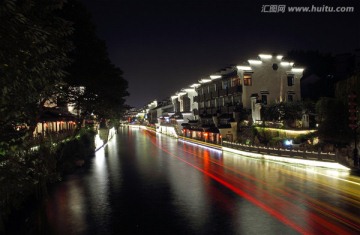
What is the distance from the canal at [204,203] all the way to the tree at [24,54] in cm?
704

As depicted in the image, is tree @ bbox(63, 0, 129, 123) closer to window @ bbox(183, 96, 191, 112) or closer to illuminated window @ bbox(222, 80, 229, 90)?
illuminated window @ bbox(222, 80, 229, 90)

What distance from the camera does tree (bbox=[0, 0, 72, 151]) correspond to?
706cm

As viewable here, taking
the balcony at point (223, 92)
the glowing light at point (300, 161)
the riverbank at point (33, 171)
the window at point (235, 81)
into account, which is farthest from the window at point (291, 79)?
the riverbank at point (33, 171)

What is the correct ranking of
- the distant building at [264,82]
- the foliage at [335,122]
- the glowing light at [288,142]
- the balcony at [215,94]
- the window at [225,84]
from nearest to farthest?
1. the foliage at [335,122]
2. the glowing light at [288,142]
3. the distant building at [264,82]
4. the window at [225,84]
5. the balcony at [215,94]

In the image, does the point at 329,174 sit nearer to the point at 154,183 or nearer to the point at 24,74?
the point at 154,183

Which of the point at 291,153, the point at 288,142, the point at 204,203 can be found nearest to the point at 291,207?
the point at 204,203

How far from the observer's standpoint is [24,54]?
298 inches

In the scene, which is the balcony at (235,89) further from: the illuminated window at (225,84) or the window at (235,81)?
the illuminated window at (225,84)

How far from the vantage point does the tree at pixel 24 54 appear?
7.06 metres

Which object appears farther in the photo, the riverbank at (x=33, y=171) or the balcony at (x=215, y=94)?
the balcony at (x=215, y=94)

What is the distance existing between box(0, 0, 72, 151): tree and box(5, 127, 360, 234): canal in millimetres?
7039

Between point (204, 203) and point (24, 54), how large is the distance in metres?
12.7

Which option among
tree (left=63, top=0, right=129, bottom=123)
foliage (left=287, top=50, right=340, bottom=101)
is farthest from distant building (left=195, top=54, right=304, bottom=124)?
tree (left=63, top=0, right=129, bottom=123)

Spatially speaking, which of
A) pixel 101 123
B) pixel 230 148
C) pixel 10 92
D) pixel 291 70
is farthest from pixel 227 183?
pixel 101 123
